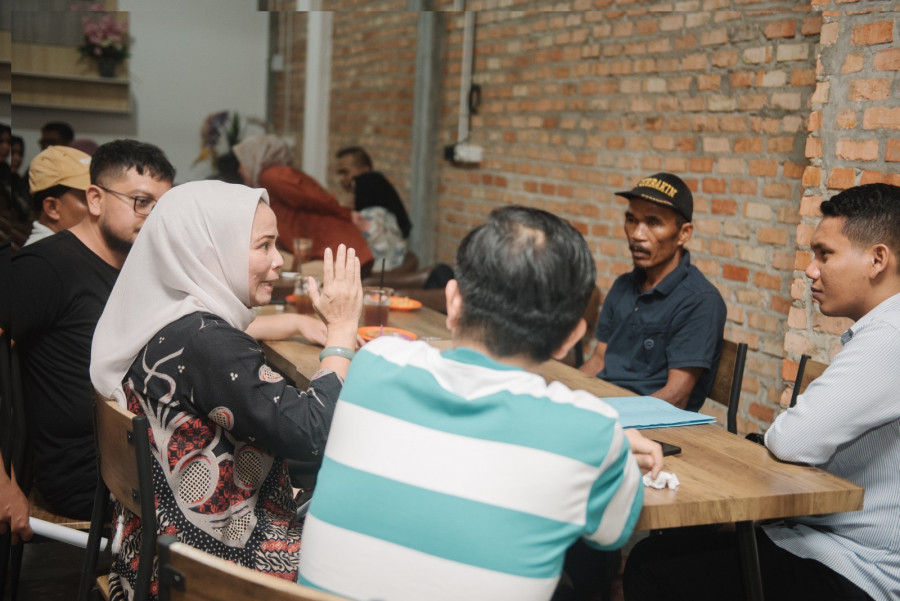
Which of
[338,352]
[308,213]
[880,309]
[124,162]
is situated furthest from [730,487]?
[308,213]

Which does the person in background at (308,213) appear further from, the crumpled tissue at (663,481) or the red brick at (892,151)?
the crumpled tissue at (663,481)

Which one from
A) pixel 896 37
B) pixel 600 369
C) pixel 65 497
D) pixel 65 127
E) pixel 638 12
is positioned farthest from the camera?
pixel 65 127

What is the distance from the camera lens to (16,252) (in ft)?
7.32

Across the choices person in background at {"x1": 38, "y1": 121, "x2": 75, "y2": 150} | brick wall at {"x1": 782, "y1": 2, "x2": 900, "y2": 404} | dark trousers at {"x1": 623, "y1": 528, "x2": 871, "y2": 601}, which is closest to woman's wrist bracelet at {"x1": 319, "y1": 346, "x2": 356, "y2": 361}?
dark trousers at {"x1": 623, "y1": 528, "x2": 871, "y2": 601}

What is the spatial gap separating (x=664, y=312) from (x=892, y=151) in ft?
2.84

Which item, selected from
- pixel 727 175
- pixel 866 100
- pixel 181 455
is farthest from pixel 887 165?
pixel 181 455

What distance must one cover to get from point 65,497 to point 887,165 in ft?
8.36

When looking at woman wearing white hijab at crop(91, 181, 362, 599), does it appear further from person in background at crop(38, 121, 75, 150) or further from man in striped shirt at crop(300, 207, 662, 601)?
person in background at crop(38, 121, 75, 150)

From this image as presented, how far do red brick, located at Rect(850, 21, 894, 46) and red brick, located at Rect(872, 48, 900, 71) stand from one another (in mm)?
36

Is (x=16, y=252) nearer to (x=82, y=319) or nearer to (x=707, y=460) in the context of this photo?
(x=82, y=319)

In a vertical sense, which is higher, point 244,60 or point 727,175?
point 244,60

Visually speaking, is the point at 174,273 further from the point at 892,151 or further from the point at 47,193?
the point at 892,151

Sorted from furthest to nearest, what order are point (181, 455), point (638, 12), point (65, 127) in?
point (65, 127)
point (638, 12)
point (181, 455)

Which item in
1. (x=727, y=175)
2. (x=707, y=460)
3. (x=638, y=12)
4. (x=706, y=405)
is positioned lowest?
(x=706, y=405)
